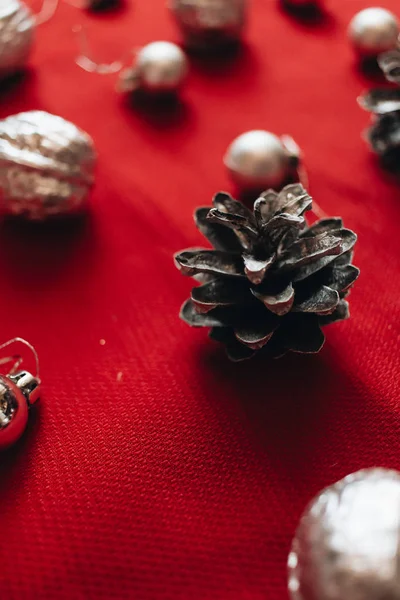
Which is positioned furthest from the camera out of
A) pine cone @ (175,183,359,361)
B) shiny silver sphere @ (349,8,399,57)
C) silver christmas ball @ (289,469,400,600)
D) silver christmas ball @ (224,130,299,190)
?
shiny silver sphere @ (349,8,399,57)

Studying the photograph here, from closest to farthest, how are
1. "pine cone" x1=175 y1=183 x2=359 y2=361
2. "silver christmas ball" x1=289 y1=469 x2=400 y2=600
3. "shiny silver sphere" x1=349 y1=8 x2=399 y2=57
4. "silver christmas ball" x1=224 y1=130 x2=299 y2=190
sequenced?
"silver christmas ball" x1=289 y1=469 x2=400 y2=600 → "pine cone" x1=175 y1=183 x2=359 y2=361 → "silver christmas ball" x1=224 y1=130 x2=299 y2=190 → "shiny silver sphere" x1=349 y1=8 x2=399 y2=57

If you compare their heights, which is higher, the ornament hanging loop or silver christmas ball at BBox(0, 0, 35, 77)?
silver christmas ball at BBox(0, 0, 35, 77)

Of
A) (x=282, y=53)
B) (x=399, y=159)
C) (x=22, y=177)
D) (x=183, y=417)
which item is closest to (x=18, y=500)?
(x=183, y=417)

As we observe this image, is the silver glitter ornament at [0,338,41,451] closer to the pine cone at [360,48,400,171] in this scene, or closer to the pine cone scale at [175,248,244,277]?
the pine cone scale at [175,248,244,277]

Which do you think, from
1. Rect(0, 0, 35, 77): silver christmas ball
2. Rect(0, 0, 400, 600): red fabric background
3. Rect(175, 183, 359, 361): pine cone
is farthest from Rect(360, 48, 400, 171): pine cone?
Rect(0, 0, 35, 77): silver christmas ball

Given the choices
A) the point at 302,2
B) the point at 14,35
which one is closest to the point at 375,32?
the point at 302,2

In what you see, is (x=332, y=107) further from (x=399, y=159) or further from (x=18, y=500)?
(x=18, y=500)

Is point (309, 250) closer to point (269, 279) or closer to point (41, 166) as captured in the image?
point (269, 279)
